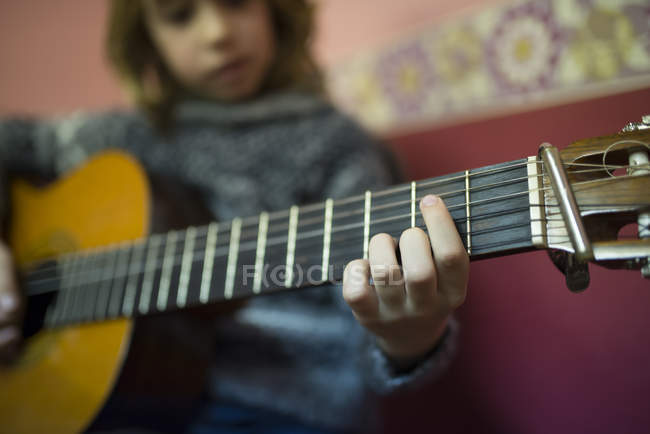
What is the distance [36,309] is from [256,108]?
1.57 feet

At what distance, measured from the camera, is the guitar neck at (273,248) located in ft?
1.16

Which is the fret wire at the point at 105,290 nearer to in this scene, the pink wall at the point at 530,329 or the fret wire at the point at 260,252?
the fret wire at the point at 260,252

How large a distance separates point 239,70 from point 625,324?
0.66 metres

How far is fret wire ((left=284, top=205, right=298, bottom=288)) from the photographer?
1.46 ft

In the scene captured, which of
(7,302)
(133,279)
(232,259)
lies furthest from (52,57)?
(232,259)

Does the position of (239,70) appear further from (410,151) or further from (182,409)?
(182,409)

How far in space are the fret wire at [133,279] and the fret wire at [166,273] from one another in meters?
0.04

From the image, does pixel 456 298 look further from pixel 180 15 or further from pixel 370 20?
pixel 370 20

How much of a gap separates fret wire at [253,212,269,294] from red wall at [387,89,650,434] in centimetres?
22

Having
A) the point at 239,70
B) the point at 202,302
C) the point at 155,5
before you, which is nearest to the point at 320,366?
the point at 202,302

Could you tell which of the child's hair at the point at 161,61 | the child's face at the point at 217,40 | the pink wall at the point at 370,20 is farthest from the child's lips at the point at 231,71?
the pink wall at the point at 370,20

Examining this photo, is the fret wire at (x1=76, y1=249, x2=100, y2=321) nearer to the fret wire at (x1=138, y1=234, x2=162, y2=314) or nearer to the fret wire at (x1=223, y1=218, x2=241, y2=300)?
the fret wire at (x1=138, y1=234, x2=162, y2=314)

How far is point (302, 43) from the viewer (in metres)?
0.85

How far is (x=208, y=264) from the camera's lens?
53 cm
